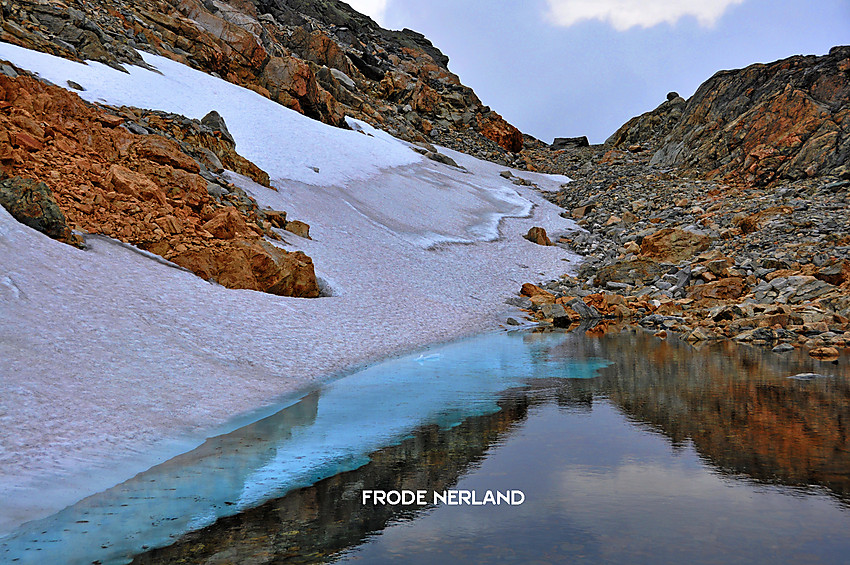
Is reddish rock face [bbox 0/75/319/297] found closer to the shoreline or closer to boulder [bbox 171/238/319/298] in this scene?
boulder [bbox 171/238/319/298]

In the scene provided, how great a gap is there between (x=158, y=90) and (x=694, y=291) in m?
24.5

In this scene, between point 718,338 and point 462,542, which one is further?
point 718,338

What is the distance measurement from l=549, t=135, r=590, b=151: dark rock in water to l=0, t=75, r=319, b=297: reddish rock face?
72916 millimetres

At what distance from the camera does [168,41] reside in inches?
1485

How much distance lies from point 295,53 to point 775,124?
44.9 metres

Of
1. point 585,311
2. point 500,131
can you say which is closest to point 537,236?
point 585,311

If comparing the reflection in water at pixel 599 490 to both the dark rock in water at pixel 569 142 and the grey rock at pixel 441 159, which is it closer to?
the grey rock at pixel 441 159

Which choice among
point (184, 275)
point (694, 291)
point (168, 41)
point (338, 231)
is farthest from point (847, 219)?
point (168, 41)

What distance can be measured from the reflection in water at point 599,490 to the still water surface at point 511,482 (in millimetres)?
20

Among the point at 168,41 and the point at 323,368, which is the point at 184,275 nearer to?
the point at 323,368

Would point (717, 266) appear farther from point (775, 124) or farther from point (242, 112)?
point (242, 112)

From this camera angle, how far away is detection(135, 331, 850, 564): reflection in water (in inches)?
161

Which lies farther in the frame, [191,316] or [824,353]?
[824,353]

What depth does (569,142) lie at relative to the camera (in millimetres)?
84938
